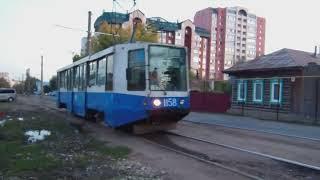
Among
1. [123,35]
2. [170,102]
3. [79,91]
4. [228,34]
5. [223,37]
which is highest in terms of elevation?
[228,34]

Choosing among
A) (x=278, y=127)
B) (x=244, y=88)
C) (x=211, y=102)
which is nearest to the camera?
(x=278, y=127)

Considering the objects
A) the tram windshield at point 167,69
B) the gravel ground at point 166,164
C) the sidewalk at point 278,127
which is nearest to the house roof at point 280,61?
the sidewalk at point 278,127

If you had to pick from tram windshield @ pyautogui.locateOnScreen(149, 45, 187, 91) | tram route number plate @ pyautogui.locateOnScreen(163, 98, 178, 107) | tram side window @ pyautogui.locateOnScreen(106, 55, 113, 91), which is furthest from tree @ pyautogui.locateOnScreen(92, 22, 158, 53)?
tram route number plate @ pyautogui.locateOnScreen(163, 98, 178, 107)

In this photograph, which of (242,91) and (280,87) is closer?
(280,87)

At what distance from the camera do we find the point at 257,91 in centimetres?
3650

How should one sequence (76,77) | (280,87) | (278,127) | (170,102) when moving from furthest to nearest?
(280,87) < (76,77) < (278,127) < (170,102)

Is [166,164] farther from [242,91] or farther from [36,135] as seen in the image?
[242,91]

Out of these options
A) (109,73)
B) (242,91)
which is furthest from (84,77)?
(242,91)

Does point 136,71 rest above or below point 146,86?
above

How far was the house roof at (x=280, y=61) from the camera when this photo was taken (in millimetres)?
33541

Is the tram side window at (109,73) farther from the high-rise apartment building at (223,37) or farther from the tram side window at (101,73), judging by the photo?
the high-rise apartment building at (223,37)

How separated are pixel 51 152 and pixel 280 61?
25.4 metres

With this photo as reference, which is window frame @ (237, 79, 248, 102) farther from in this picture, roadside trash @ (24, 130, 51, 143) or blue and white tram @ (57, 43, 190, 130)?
roadside trash @ (24, 130, 51, 143)

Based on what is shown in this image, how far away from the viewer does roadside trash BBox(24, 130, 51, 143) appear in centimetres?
1619
